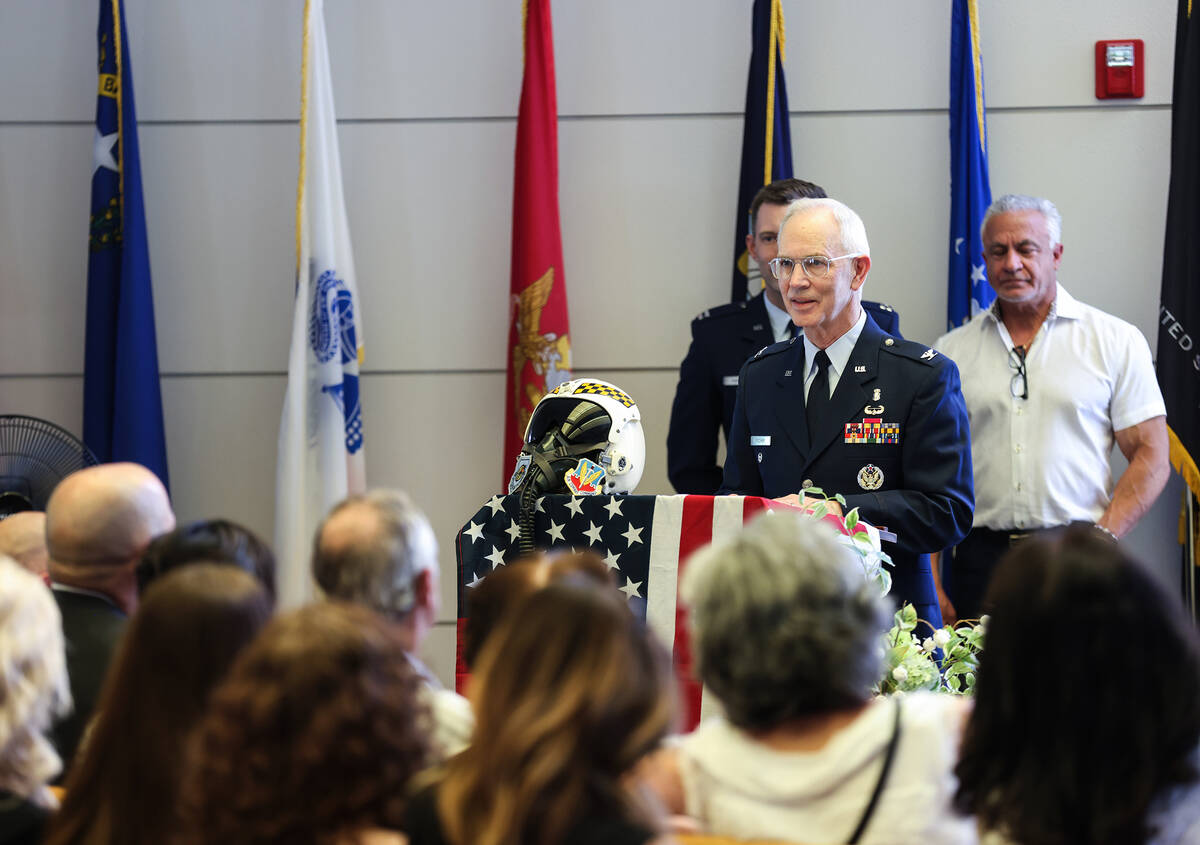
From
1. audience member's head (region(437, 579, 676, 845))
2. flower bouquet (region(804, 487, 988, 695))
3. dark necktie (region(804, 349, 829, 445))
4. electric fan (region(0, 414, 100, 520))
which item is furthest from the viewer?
electric fan (region(0, 414, 100, 520))

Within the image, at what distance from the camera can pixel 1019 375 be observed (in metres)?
3.99

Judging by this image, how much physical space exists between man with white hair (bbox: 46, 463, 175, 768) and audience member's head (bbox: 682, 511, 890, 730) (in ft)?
3.46

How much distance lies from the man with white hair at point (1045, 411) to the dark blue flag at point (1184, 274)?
144 mm

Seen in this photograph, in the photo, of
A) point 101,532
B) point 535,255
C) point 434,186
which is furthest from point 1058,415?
point 101,532

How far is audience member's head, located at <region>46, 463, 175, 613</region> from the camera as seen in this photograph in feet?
6.97

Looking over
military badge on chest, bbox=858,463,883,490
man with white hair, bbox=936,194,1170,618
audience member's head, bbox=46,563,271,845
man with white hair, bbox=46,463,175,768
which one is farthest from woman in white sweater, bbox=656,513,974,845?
man with white hair, bbox=936,194,1170,618

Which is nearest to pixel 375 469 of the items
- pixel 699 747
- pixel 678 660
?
pixel 678 660

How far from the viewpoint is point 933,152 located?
4.51 meters

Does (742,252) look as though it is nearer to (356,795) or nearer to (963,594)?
(963,594)

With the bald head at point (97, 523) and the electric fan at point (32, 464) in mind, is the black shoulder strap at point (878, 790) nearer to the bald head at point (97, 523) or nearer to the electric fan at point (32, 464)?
the bald head at point (97, 523)

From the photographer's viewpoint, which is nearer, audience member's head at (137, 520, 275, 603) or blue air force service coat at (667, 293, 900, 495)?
audience member's head at (137, 520, 275, 603)

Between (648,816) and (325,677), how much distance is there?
0.35 m

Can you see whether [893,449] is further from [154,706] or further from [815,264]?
[154,706]

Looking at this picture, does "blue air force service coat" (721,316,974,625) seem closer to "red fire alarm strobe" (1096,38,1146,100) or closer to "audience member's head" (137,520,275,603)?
"audience member's head" (137,520,275,603)
